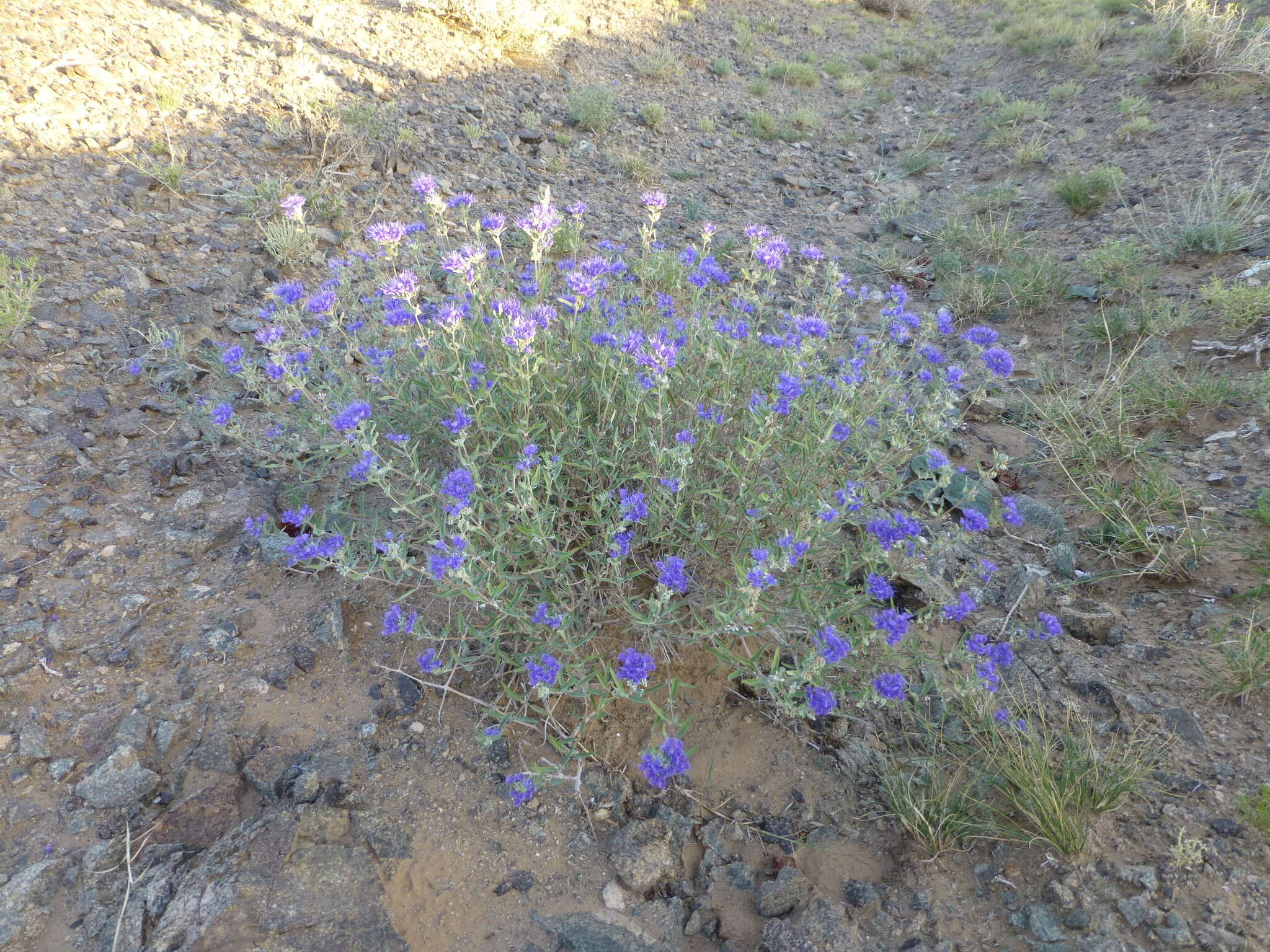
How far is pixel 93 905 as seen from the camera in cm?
181

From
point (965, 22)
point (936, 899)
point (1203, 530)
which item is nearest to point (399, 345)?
point (936, 899)

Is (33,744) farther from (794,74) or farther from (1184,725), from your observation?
(794,74)

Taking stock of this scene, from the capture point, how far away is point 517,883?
1.99 metres

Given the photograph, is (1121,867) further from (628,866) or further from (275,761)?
(275,761)

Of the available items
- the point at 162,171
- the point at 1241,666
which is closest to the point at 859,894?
the point at 1241,666

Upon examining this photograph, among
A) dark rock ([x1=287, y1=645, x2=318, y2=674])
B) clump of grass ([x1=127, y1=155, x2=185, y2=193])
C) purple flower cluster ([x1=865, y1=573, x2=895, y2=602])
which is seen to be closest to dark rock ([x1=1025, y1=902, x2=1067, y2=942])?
purple flower cluster ([x1=865, y1=573, x2=895, y2=602])

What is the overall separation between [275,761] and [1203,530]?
11.9ft

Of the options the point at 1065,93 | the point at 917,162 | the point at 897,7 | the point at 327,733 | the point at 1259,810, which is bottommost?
the point at 327,733

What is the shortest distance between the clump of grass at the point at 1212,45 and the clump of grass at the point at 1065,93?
814 millimetres

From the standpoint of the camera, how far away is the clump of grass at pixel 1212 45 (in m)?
6.81

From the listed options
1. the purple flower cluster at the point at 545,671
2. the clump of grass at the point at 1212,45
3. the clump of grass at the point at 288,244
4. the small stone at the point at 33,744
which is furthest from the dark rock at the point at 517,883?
the clump of grass at the point at 1212,45

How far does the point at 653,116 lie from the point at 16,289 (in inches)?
238

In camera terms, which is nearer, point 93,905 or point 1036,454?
point 93,905

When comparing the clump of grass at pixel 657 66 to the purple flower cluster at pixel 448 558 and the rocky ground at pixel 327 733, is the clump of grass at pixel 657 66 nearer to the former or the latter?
the rocky ground at pixel 327 733
